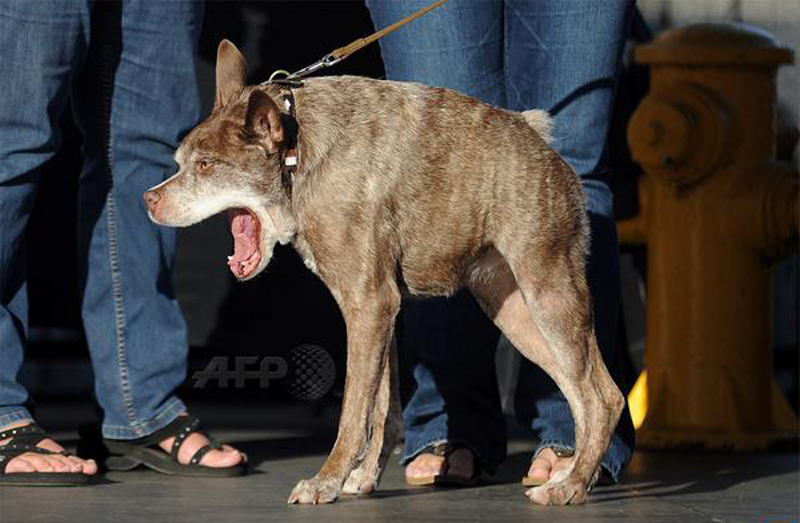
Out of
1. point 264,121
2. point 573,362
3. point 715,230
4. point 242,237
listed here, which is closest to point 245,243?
point 242,237

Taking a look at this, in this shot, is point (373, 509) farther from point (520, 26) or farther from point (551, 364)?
point (520, 26)

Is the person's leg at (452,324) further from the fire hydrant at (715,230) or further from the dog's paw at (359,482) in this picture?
the fire hydrant at (715,230)

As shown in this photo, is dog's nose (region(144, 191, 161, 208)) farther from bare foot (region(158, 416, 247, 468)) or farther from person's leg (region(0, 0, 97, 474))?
bare foot (region(158, 416, 247, 468))

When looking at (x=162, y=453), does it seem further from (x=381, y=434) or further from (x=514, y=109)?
(x=514, y=109)

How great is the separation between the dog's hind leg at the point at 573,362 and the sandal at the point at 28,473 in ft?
3.75

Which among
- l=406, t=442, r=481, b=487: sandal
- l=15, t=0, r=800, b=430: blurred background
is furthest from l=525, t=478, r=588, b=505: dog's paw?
l=15, t=0, r=800, b=430: blurred background

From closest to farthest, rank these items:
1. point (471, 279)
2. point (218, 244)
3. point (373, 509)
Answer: point (373, 509) < point (471, 279) < point (218, 244)

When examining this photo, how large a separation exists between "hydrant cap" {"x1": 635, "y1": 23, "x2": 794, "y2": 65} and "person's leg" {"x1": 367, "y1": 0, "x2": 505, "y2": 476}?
134cm

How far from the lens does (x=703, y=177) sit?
220 inches

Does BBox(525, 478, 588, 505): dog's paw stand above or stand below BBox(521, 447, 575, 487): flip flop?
above

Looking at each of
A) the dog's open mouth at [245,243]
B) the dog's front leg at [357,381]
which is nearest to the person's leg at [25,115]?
the dog's open mouth at [245,243]

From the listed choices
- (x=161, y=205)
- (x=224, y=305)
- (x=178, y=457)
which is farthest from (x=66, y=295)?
(x=161, y=205)

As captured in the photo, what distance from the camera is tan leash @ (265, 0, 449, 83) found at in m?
4.00

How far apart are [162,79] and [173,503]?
3.93 ft
